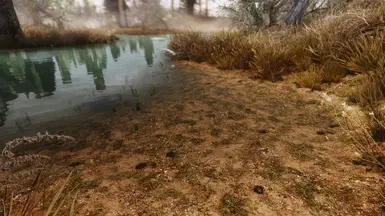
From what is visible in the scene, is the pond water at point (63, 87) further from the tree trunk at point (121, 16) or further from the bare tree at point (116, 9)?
the bare tree at point (116, 9)

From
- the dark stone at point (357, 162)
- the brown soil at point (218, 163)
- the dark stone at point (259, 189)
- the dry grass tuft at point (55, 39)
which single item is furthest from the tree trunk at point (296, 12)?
the dry grass tuft at point (55, 39)

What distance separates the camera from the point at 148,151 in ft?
7.27

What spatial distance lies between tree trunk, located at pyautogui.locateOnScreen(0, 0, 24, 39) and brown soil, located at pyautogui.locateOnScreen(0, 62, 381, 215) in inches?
526

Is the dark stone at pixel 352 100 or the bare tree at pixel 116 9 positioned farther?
the bare tree at pixel 116 9

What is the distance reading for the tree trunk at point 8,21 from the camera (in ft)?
37.0

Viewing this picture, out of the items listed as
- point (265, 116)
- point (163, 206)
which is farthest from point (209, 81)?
point (163, 206)

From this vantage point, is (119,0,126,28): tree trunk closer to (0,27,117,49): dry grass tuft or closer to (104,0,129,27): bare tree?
(104,0,129,27): bare tree

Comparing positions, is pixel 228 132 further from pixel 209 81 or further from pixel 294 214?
pixel 209 81

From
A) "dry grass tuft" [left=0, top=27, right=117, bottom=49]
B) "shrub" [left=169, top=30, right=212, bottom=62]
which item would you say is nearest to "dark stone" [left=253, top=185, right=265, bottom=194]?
"shrub" [left=169, top=30, right=212, bottom=62]

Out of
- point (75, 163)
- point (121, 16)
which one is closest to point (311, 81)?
point (75, 163)

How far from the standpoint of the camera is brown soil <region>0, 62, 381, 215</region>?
143cm

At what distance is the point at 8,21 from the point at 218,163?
15640 millimetres

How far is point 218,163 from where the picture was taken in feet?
6.28

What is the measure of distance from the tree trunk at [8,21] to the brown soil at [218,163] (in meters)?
13.3
